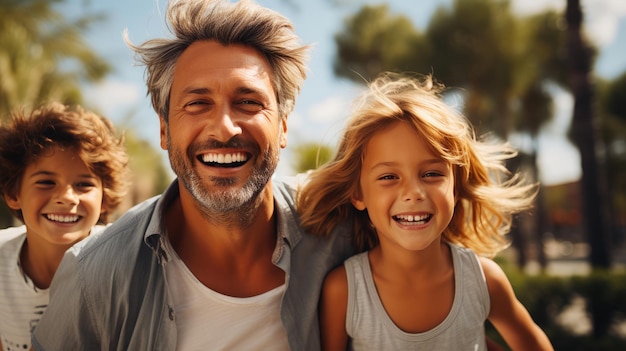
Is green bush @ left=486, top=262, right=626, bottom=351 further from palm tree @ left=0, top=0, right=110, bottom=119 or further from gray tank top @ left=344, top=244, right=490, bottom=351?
palm tree @ left=0, top=0, right=110, bottom=119

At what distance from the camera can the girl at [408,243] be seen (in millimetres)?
2406

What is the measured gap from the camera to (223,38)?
2.43m

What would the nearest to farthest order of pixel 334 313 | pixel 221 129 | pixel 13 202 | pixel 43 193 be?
pixel 221 129
pixel 334 313
pixel 43 193
pixel 13 202

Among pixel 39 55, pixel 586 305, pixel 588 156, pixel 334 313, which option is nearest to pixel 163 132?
pixel 334 313

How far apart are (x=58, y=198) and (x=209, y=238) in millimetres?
862

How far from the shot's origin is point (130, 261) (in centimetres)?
232

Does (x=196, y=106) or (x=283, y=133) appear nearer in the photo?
(x=196, y=106)

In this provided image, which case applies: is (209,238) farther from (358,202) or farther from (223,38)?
(223,38)

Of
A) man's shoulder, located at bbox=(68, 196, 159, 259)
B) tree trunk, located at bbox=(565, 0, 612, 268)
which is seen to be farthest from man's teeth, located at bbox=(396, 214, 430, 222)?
tree trunk, located at bbox=(565, 0, 612, 268)

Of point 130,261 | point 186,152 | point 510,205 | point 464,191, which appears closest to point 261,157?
point 186,152

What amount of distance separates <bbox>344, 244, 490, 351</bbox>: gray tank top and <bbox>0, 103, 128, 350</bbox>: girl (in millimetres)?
1519

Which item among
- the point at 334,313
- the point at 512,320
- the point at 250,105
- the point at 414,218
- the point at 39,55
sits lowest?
the point at 512,320

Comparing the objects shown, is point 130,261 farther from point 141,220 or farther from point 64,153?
point 64,153

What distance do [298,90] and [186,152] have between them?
751mm
